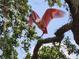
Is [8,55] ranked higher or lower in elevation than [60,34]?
lower

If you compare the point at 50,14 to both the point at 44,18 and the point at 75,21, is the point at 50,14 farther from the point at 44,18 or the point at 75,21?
the point at 75,21

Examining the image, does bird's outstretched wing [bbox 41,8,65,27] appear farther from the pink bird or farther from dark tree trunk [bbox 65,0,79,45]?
dark tree trunk [bbox 65,0,79,45]

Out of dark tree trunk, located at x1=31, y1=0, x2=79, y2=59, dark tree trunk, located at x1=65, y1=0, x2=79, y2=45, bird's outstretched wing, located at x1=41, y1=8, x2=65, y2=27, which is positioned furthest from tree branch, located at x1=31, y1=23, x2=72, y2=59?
bird's outstretched wing, located at x1=41, y1=8, x2=65, y2=27

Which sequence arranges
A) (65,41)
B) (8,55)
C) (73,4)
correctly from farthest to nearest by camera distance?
(65,41) < (8,55) < (73,4)

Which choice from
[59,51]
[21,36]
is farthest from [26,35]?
[59,51]

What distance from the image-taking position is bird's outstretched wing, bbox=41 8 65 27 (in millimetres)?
4586

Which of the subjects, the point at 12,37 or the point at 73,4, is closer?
the point at 73,4

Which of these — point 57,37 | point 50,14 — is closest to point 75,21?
point 50,14

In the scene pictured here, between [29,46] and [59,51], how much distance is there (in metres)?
0.68

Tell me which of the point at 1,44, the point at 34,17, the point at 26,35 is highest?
the point at 34,17

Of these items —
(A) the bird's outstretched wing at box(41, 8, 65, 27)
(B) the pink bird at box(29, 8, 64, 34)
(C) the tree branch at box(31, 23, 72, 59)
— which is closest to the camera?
(A) the bird's outstretched wing at box(41, 8, 65, 27)

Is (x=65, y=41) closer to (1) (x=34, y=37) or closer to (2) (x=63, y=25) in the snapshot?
(1) (x=34, y=37)

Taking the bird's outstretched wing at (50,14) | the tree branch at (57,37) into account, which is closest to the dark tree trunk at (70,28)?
the tree branch at (57,37)

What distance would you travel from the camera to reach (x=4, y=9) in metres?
4.90
